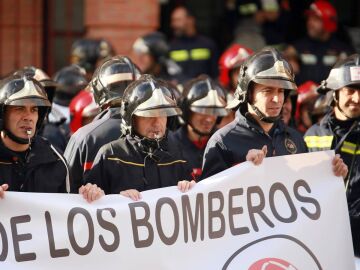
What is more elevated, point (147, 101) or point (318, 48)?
point (147, 101)

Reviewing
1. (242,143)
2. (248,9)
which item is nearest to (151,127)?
(242,143)

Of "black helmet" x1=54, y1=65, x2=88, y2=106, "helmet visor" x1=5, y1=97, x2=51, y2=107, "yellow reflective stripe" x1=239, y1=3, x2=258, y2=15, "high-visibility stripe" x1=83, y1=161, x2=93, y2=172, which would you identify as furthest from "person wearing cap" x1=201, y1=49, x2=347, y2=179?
"yellow reflective stripe" x1=239, y1=3, x2=258, y2=15

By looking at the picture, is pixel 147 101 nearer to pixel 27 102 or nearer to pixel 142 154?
pixel 142 154

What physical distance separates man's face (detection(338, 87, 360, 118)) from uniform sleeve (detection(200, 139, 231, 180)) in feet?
3.50

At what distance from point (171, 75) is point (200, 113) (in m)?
2.79

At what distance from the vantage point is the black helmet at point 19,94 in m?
6.62

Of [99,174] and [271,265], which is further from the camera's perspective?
[99,174]

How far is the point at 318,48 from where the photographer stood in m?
12.4

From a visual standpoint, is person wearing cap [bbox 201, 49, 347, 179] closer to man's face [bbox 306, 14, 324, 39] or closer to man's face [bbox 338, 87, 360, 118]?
man's face [bbox 338, 87, 360, 118]

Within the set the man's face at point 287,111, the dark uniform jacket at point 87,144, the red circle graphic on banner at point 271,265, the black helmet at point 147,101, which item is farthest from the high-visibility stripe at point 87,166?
the man's face at point 287,111

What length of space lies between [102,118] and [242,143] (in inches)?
44.1

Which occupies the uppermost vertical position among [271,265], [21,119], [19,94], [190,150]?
[19,94]

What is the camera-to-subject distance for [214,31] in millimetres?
14695

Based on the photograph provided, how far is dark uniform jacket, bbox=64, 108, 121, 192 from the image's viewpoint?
7.42 m
